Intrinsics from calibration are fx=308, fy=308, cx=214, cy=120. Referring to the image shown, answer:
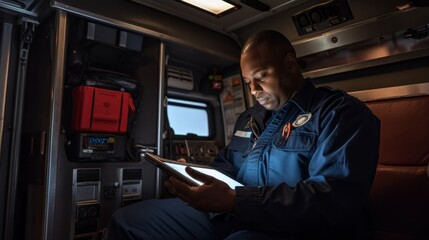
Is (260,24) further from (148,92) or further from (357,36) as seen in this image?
(148,92)

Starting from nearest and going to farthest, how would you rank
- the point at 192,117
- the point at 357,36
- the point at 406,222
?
the point at 406,222 < the point at 357,36 < the point at 192,117

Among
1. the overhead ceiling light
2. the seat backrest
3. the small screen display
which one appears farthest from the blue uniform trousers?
the overhead ceiling light

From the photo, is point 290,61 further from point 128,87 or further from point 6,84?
point 6,84

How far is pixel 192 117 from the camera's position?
10.5 ft

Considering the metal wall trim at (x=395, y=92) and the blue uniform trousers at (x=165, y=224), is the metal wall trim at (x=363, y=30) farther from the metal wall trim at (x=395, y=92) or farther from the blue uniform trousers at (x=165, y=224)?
the blue uniform trousers at (x=165, y=224)

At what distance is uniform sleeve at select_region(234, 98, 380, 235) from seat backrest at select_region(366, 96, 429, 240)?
1.80 feet

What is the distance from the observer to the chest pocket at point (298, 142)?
120 cm

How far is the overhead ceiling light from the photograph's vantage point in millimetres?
2221

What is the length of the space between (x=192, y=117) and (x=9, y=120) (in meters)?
1.59

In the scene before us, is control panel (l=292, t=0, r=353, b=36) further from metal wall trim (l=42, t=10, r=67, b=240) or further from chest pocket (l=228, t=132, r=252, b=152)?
metal wall trim (l=42, t=10, r=67, b=240)

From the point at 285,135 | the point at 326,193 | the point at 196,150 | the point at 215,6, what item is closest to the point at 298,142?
the point at 285,135

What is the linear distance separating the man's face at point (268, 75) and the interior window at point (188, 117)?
1.58 m

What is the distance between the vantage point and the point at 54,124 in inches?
69.7

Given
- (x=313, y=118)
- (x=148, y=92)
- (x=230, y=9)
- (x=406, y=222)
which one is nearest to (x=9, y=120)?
(x=148, y=92)
